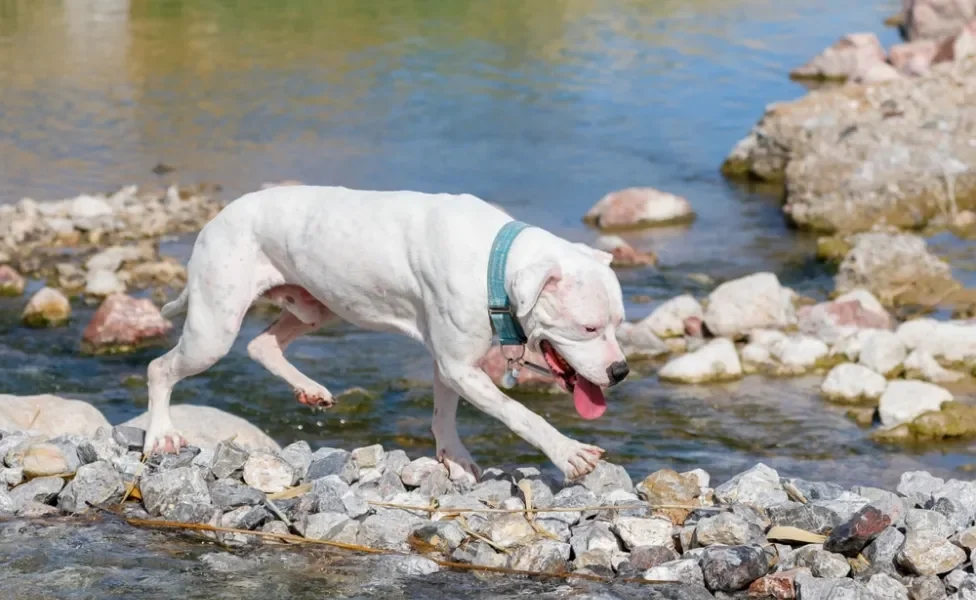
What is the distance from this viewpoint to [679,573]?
17.7 feet

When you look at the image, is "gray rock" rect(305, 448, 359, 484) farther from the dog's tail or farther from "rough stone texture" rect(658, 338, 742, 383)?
"rough stone texture" rect(658, 338, 742, 383)

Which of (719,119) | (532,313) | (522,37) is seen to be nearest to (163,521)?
(532,313)

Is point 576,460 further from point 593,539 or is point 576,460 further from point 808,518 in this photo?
point 808,518

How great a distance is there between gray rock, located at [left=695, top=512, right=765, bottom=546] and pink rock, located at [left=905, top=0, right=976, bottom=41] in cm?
2563

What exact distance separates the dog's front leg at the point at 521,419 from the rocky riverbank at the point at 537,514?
8.7 inches

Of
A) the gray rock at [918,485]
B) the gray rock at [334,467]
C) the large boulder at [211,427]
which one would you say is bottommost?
the large boulder at [211,427]

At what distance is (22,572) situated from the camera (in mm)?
5215

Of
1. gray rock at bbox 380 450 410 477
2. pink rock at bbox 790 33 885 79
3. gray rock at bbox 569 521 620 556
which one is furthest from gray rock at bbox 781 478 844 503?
pink rock at bbox 790 33 885 79

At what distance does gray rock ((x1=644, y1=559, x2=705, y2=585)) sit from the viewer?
538cm

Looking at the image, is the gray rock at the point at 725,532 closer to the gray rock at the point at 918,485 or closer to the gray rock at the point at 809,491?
the gray rock at the point at 809,491

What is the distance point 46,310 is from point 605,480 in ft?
20.9

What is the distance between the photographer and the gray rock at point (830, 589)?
16.6ft

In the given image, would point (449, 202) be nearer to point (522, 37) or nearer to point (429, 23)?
point (522, 37)

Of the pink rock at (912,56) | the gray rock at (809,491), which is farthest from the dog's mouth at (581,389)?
the pink rock at (912,56)
